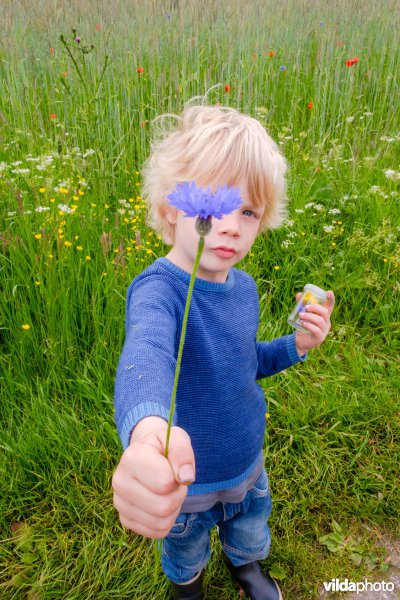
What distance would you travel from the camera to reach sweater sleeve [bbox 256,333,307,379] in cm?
144

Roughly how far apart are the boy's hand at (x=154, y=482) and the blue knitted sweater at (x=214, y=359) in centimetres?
39

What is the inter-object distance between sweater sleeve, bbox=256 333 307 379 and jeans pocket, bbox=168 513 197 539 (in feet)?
1.52

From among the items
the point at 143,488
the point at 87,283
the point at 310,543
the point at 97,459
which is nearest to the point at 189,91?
the point at 87,283

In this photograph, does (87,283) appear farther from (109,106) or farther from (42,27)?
(42,27)

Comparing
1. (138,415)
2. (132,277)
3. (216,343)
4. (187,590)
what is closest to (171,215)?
(216,343)

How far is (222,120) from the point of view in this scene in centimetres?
124

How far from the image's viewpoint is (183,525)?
4.24ft

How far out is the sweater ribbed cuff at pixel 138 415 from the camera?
0.67 metres

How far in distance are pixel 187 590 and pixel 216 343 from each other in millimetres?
789

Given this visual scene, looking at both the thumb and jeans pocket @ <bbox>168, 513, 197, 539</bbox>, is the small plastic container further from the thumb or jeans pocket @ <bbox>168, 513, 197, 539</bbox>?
the thumb

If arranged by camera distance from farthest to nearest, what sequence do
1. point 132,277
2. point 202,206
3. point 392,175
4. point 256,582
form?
1. point 392,175
2. point 132,277
3. point 256,582
4. point 202,206

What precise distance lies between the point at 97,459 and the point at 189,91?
2.50m

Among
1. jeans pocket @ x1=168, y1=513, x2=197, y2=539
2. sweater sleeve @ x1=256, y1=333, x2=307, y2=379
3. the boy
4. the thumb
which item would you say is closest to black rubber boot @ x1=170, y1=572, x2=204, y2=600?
the boy

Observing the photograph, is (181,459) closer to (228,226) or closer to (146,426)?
(146,426)
